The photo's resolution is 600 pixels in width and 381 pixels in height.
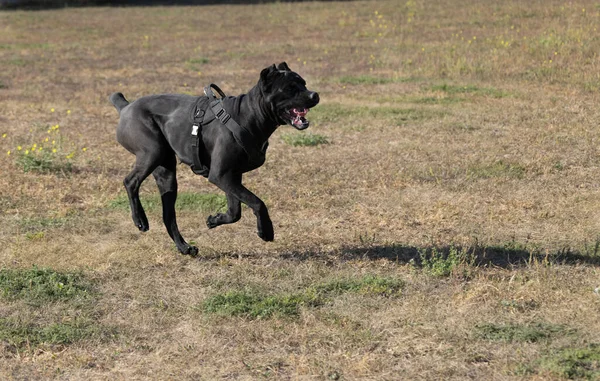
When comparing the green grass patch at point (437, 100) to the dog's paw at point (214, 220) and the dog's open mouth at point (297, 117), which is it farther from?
the dog's open mouth at point (297, 117)

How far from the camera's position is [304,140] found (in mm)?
12789

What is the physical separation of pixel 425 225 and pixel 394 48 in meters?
15.3

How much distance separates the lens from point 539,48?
1967 centimetres

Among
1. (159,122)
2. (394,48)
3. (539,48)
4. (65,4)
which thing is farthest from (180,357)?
(65,4)

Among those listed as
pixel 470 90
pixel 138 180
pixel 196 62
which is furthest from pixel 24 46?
pixel 138 180

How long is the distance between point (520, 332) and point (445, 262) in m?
1.45

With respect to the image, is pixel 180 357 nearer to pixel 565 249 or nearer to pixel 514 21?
pixel 565 249

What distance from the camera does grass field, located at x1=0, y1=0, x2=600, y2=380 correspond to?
5605 mm

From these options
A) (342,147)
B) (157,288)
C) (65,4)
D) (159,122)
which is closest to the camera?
(157,288)

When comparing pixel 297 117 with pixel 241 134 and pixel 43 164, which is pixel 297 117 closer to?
pixel 241 134

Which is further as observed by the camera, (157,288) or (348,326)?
(157,288)

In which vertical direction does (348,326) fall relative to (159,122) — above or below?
below

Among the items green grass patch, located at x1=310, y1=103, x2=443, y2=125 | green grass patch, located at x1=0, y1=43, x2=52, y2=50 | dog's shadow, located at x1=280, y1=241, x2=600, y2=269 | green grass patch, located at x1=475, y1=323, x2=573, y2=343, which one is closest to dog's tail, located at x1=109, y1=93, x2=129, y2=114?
dog's shadow, located at x1=280, y1=241, x2=600, y2=269

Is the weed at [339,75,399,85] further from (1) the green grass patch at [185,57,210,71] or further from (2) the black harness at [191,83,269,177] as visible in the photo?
(2) the black harness at [191,83,269,177]
